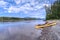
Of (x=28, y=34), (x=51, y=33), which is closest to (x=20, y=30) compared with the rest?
(x=28, y=34)

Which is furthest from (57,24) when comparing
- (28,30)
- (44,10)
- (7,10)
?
(7,10)

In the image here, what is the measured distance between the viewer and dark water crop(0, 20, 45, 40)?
138 cm

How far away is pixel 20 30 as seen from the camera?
141 centimetres

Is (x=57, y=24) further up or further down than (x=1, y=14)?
further down

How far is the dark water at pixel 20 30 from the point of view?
54.5 inches

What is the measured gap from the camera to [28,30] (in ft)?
4.63

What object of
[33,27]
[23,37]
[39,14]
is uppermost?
[39,14]

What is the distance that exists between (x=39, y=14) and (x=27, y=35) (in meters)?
Answer: 0.28

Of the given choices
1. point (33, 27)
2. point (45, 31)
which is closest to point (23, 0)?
point (33, 27)

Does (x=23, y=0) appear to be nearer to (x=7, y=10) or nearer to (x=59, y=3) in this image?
(x=7, y=10)

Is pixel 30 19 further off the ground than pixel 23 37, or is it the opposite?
pixel 30 19

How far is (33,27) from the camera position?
55.8 inches

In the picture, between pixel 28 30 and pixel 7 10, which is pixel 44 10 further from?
pixel 7 10

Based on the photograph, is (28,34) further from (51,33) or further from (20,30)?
(51,33)
